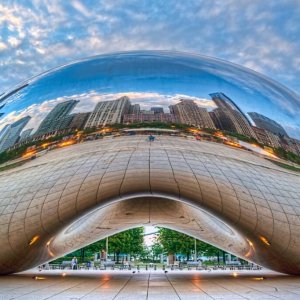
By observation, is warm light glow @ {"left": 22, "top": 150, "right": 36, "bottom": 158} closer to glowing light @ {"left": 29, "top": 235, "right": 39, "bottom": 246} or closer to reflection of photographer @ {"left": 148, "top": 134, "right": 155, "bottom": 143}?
glowing light @ {"left": 29, "top": 235, "right": 39, "bottom": 246}

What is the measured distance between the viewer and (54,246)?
14781mm

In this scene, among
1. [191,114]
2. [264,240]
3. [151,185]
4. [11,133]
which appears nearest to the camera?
[191,114]

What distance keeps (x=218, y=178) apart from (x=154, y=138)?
2069mm

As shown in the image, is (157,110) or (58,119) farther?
(58,119)

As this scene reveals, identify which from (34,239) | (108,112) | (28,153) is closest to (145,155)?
(108,112)

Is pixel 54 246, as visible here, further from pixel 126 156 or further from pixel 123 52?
pixel 123 52

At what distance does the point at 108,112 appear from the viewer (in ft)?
30.6

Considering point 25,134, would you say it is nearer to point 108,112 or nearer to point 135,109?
point 108,112

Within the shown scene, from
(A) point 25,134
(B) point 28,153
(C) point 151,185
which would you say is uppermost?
(A) point 25,134

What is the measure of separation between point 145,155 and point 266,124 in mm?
3318

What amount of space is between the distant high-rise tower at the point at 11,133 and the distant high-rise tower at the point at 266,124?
5.97 metres

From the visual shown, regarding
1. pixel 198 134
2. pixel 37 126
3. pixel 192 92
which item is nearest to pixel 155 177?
pixel 198 134

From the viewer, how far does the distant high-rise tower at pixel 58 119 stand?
9.38m

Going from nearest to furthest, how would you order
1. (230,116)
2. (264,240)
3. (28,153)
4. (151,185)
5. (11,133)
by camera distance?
(230,116) < (28,153) < (11,133) < (151,185) < (264,240)
